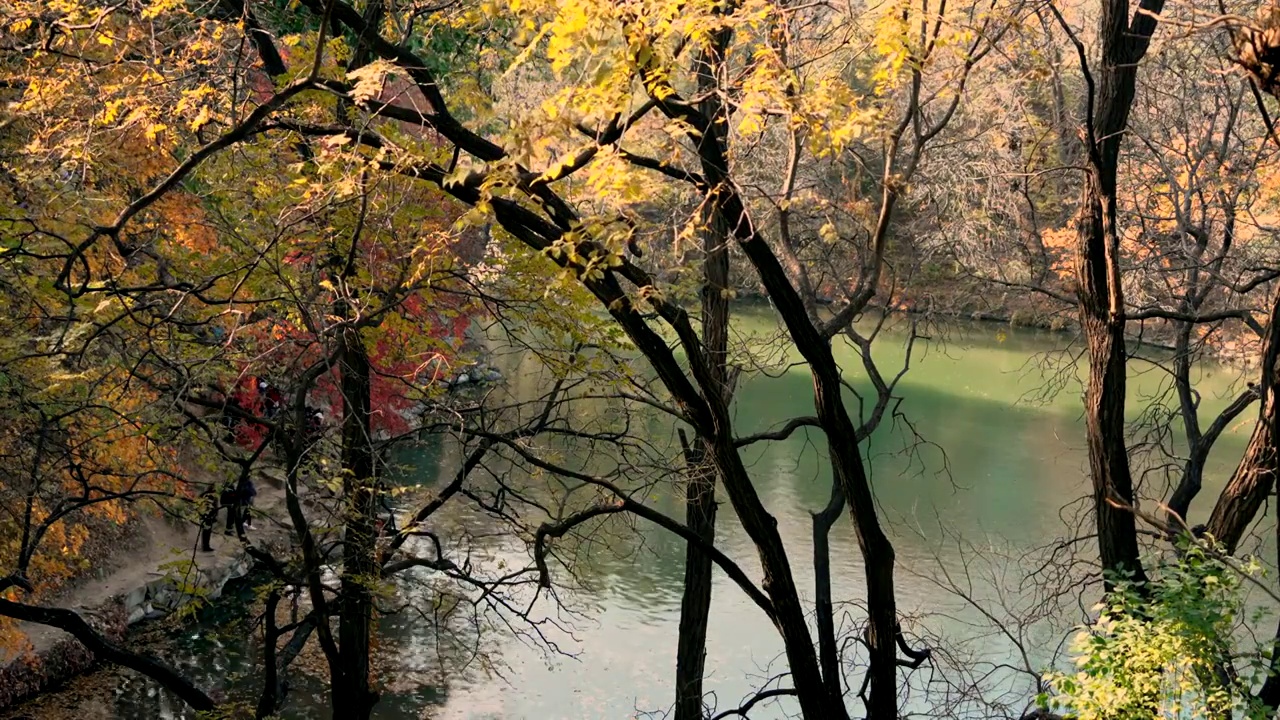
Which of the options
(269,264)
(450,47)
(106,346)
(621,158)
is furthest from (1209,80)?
(106,346)

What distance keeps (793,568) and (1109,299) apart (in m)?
9.03

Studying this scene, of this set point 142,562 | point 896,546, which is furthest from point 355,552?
point 896,546

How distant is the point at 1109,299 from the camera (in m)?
5.95

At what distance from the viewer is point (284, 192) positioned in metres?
7.41

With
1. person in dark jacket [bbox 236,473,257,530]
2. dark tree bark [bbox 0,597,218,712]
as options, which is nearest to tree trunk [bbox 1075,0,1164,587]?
person in dark jacket [bbox 236,473,257,530]

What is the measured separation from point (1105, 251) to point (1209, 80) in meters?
5.03

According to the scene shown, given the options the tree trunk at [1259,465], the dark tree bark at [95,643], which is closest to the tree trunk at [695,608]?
the dark tree bark at [95,643]

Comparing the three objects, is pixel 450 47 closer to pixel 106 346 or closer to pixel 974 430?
pixel 106 346

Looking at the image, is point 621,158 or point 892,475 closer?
point 621,158

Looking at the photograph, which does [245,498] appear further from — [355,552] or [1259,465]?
[1259,465]

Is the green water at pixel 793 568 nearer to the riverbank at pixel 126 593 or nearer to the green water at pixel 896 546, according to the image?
the green water at pixel 896 546

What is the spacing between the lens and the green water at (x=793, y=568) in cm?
1141

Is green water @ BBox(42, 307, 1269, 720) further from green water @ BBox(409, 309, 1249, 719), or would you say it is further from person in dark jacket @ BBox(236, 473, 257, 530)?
person in dark jacket @ BBox(236, 473, 257, 530)

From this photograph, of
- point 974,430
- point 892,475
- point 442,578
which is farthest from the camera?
point 974,430
